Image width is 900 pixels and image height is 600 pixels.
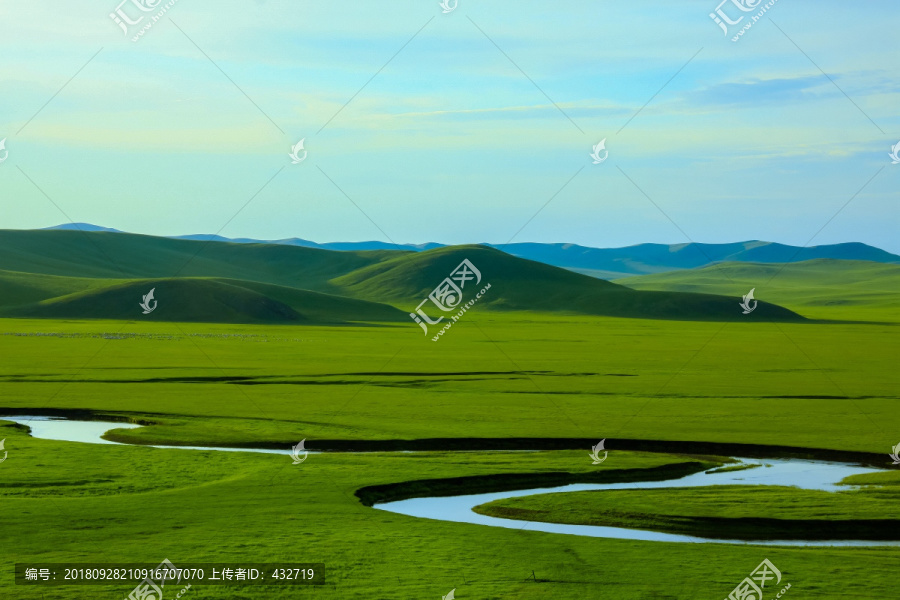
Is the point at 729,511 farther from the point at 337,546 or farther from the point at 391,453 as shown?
the point at 391,453

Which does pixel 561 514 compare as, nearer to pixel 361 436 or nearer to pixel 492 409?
pixel 361 436

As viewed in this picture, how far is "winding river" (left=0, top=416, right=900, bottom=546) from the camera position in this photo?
20391mm

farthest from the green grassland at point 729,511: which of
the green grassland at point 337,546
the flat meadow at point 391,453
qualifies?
the green grassland at point 337,546

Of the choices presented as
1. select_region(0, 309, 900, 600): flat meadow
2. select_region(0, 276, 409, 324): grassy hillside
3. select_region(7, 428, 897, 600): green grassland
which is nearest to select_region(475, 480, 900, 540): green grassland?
select_region(0, 309, 900, 600): flat meadow

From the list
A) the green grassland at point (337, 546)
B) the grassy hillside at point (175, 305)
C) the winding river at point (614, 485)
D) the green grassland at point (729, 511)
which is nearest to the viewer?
the green grassland at point (337, 546)

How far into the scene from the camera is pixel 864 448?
30781mm

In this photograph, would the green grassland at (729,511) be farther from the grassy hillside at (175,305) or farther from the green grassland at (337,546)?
the grassy hillside at (175,305)

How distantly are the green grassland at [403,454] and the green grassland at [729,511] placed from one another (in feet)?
0.66

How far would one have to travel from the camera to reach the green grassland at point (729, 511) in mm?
20812

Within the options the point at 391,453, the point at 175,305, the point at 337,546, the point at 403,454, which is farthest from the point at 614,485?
the point at 175,305

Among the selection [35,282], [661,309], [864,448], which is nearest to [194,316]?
[35,282]

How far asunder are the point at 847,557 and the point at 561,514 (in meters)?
6.41

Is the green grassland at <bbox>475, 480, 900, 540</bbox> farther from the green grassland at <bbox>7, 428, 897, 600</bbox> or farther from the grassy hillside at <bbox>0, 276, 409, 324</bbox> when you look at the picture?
the grassy hillside at <bbox>0, 276, 409, 324</bbox>

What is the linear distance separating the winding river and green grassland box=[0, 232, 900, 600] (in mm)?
878
